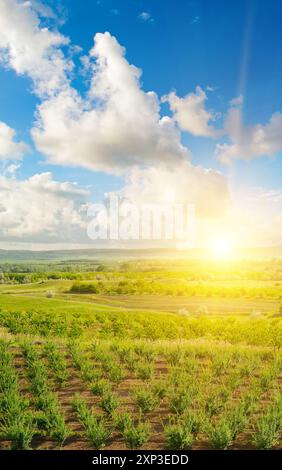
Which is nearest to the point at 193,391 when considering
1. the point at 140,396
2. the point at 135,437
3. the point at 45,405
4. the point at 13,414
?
the point at 140,396

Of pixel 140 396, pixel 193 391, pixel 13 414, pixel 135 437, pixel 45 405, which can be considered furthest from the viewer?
pixel 193 391

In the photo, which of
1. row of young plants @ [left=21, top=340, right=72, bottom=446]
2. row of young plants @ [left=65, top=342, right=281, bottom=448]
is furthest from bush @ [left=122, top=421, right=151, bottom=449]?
row of young plants @ [left=21, top=340, right=72, bottom=446]

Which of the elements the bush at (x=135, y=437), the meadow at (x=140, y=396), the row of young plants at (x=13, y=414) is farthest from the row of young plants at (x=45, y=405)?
the bush at (x=135, y=437)

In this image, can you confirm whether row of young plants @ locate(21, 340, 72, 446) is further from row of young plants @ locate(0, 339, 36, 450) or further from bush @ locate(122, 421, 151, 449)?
bush @ locate(122, 421, 151, 449)

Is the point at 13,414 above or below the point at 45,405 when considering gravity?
above

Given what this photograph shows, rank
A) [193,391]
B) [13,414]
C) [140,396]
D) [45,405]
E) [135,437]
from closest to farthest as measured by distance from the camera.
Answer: [135,437], [13,414], [45,405], [140,396], [193,391]

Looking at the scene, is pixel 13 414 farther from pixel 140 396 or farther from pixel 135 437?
pixel 140 396

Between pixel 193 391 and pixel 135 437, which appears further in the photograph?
pixel 193 391

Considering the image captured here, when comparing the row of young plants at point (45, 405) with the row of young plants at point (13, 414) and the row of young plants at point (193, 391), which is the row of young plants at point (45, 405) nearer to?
the row of young plants at point (13, 414)

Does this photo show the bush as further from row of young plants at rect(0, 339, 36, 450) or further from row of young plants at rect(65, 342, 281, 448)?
row of young plants at rect(0, 339, 36, 450)

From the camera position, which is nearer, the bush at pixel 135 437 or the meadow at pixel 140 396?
the bush at pixel 135 437

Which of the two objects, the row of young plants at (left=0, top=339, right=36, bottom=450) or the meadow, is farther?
the meadow

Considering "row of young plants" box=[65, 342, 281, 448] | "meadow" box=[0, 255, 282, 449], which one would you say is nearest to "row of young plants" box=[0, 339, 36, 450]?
"meadow" box=[0, 255, 282, 449]
